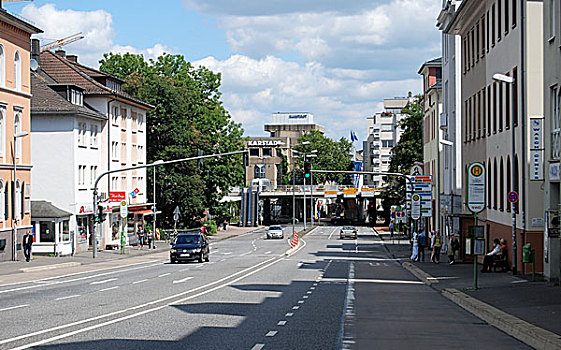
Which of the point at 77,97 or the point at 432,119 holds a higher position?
the point at 77,97

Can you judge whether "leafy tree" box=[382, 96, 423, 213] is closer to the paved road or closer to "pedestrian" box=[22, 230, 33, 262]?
"pedestrian" box=[22, 230, 33, 262]

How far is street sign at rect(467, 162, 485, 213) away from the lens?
24.0m

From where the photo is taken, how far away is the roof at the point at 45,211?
170ft

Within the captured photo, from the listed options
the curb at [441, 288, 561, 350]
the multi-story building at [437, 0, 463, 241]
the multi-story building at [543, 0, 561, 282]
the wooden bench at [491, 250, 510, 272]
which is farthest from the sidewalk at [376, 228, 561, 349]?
the multi-story building at [437, 0, 463, 241]

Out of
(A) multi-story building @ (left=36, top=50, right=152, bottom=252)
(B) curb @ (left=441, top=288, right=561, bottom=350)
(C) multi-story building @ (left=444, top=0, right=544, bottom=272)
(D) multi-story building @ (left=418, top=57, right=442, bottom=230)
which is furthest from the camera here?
(D) multi-story building @ (left=418, top=57, right=442, bottom=230)

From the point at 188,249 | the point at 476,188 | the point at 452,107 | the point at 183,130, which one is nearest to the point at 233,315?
the point at 476,188

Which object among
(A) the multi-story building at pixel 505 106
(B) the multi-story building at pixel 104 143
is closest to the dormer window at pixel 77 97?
(B) the multi-story building at pixel 104 143

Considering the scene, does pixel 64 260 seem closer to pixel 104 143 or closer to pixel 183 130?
pixel 104 143

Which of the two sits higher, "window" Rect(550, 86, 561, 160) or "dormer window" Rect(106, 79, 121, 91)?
"dormer window" Rect(106, 79, 121, 91)

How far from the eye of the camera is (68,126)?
5516 cm

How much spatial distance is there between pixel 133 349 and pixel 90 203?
4760 cm

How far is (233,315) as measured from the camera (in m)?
17.9

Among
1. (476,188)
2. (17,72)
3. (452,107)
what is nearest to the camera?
(476,188)

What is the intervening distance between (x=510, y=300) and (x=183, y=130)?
193 feet
